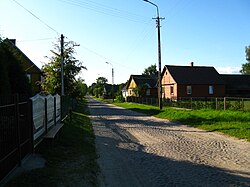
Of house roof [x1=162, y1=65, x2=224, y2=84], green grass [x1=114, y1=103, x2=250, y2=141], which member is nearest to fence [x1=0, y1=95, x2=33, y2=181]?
green grass [x1=114, y1=103, x2=250, y2=141]

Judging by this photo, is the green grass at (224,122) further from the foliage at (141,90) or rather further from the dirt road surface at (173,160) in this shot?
the foliage at (141,90)

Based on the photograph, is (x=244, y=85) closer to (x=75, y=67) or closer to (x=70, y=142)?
(x=75, y=67)

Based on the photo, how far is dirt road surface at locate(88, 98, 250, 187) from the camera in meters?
6.61

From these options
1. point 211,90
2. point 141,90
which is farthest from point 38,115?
point 141,90

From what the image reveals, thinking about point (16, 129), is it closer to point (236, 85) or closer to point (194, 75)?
point (194, 75)

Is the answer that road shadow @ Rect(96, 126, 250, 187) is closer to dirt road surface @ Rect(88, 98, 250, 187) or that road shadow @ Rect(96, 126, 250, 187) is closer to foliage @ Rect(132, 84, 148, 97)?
dirt road surface @ Rect(88, 98, 250, 187)

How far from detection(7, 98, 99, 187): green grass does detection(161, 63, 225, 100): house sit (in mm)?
37210

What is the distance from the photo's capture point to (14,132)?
6828mm

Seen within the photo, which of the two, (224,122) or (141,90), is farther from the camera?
(141,90)

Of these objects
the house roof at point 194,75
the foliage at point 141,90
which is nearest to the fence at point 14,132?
the house roof at point 194,75

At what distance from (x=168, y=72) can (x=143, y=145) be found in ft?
128

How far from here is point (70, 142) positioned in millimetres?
11008

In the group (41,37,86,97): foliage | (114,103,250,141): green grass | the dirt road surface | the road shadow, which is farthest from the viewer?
(41,37,86,97): foliage

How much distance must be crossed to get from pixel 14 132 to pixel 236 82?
172 feet
